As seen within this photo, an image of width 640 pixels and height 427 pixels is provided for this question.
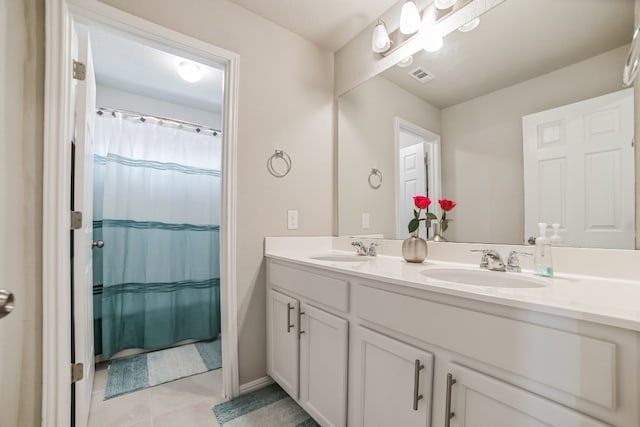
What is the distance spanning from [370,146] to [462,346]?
56.4 inches

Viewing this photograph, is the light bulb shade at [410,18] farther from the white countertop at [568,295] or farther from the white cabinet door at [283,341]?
the white cabinet door at [283,341]

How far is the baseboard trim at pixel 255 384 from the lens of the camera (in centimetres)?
166

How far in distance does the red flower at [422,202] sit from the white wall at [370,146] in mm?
257

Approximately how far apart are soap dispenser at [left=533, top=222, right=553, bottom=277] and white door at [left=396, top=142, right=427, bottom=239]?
24.1 inches

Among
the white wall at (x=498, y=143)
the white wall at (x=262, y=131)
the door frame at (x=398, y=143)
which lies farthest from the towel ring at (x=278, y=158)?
the white wall at (x=498, y=143)

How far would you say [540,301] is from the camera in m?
0.64

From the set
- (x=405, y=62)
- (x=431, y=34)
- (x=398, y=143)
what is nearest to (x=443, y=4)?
(x=431, y=34)

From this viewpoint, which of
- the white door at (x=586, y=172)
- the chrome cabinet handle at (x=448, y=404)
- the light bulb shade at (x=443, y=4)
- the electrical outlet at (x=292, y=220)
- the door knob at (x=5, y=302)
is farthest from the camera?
the electrical outlet at (x=292, y=220)

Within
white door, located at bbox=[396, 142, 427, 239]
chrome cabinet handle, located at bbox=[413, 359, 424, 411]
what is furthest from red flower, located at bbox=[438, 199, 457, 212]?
chrome cabinet handle, located at bbox=[413, 359, 424, 411]

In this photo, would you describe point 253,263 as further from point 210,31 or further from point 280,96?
point 210,31

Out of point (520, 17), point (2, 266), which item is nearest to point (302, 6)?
point (520, 17)

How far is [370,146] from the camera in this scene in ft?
6.32

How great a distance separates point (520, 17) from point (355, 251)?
1458 mm

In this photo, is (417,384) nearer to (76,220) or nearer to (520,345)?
(520,345)
